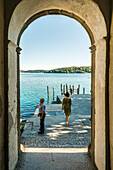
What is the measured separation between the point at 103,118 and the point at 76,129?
400 centimetres

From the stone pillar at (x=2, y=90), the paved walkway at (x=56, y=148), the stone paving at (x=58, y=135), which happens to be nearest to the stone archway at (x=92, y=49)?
the stone pillar at (x=2, y=90)

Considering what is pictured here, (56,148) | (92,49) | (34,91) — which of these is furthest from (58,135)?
(34,91)

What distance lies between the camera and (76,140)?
540 centimetres

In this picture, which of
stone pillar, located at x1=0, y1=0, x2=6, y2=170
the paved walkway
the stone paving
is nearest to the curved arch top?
stone pillar, located at x1=0, y1=0, x2=6, y2=170

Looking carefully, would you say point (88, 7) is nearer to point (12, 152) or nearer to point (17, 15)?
point (17, 15)

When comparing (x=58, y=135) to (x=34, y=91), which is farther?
(x=34, y=91)

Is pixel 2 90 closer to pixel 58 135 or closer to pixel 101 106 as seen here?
pixel 101 106

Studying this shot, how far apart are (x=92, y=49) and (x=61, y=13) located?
1282 millimetres

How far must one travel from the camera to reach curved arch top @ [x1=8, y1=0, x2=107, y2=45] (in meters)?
3.02

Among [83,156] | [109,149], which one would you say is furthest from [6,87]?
[83,156]

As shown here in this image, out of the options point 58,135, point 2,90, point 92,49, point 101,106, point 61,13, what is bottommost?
point 58,135

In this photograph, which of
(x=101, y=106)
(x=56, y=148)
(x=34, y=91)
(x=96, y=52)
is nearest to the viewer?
(x=101, y=106)

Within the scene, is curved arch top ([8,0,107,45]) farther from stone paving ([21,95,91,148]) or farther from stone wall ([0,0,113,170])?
stone paving ([21,95,91,148])

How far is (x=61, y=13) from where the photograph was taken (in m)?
4.03
